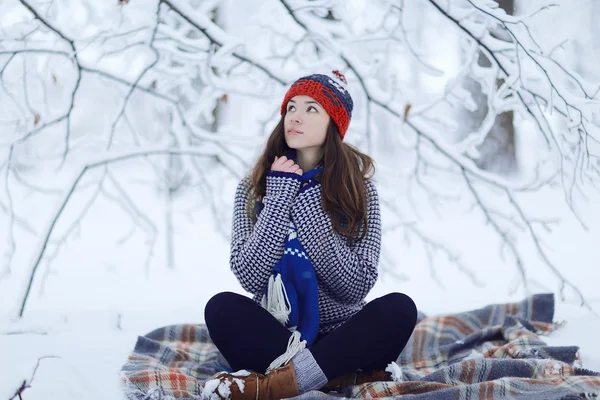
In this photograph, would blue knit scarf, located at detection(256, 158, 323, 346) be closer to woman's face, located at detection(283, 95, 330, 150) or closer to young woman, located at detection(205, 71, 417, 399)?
young woman, located at detection(205, 71, 417, 399)

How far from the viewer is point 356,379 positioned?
1704mm

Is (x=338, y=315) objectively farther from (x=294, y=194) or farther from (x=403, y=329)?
(x=294, y=194)

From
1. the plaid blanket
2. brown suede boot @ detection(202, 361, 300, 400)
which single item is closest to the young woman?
brown suede boot @ detection(202, 361, 300, 400)

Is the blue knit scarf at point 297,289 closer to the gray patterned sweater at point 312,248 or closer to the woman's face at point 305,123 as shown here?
the gray patterned sweater at point 312,248

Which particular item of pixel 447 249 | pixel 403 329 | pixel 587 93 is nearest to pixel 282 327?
pixel 403 329

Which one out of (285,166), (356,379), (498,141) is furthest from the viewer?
(498,141)

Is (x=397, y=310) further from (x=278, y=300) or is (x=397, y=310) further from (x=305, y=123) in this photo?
(x=305, y=123)

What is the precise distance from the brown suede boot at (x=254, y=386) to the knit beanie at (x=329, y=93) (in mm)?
814

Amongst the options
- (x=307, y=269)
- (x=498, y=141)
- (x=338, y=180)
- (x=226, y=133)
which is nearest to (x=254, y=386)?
(x=307, y=269)

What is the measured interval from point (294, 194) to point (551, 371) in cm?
89

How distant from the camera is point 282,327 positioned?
166 cm

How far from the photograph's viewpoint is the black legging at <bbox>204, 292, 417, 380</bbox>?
1603 millimetres

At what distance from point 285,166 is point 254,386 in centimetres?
67

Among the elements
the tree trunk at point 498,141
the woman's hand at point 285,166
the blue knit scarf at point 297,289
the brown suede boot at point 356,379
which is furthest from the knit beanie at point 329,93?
the tree trunk at point 498,141
